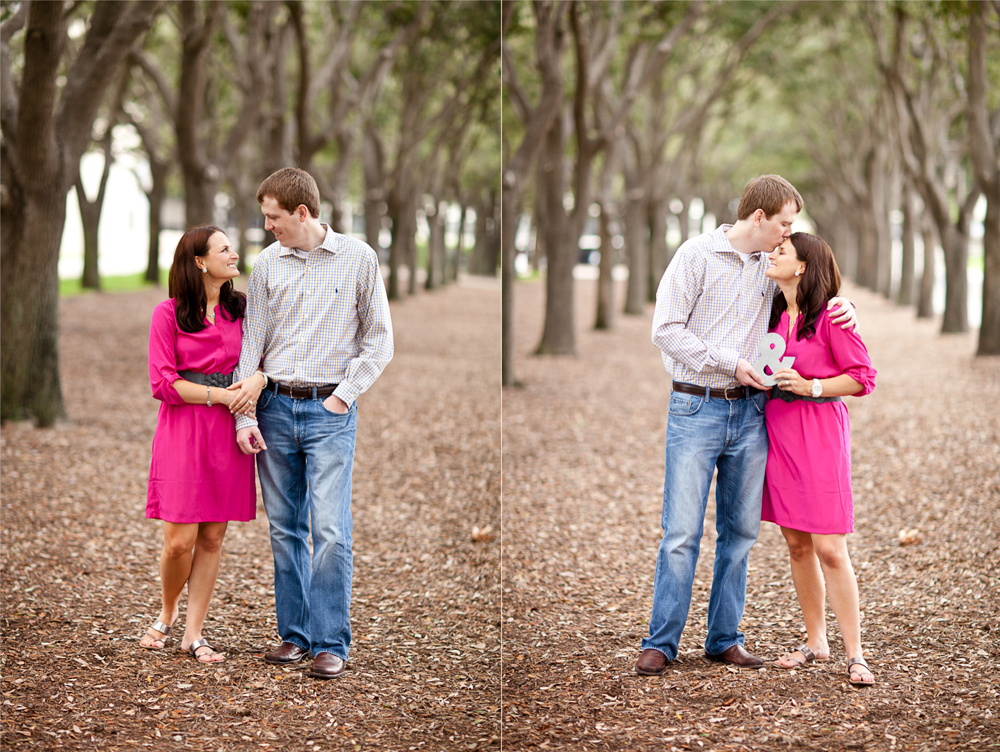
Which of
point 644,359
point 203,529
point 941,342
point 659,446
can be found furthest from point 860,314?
point 203,529

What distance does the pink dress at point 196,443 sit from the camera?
13.8 feet

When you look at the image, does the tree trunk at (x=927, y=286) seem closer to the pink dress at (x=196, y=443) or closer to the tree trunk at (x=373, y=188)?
the tree trunk at (x=373, y=188)

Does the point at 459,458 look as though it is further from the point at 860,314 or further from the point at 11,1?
the point at 860,314

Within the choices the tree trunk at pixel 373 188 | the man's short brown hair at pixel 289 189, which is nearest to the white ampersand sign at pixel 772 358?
the man's short brown hair at pixel 289 189

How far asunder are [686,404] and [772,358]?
1.31ft

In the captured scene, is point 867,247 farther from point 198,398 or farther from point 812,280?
point 198,398

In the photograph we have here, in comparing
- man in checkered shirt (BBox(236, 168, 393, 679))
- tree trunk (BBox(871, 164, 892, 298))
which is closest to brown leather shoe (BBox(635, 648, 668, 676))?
man in checkered shirt (BBox(236, 168, 393, 679))

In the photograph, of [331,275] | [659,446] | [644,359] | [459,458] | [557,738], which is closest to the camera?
[557,738]

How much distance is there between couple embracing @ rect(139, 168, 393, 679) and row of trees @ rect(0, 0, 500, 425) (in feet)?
15.4

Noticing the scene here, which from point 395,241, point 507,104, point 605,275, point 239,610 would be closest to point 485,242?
point 395,241

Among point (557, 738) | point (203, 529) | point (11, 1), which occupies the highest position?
point (11, 1)

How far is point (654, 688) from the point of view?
4.21 m

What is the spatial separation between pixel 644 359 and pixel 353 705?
1311 centimetres

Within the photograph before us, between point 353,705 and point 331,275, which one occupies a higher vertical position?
point 331,275
